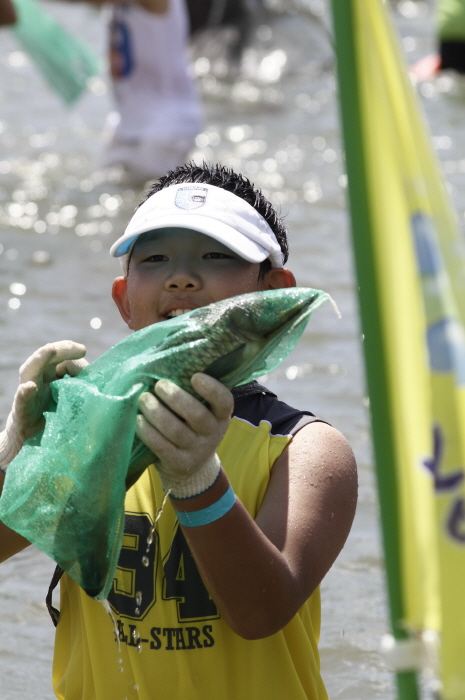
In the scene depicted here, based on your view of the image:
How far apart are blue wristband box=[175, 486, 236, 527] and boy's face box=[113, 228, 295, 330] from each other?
41cm

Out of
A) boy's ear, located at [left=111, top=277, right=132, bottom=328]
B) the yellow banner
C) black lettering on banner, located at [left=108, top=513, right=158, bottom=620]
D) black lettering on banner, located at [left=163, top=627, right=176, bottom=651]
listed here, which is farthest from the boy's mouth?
the yellow banner

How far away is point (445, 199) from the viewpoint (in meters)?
1.46

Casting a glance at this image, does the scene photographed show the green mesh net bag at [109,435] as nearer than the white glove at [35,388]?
Yes

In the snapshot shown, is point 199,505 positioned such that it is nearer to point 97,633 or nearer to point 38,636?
point 97,633

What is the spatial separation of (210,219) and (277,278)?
0.66 feet

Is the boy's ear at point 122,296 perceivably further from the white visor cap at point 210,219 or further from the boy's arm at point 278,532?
the boy's arm at point 278,532

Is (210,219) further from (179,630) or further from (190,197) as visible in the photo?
(179,630)

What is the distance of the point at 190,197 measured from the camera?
6.92 ft

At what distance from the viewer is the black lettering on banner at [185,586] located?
1976mm

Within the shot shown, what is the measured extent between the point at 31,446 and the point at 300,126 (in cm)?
895

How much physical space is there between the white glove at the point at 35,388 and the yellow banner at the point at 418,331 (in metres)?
0.76

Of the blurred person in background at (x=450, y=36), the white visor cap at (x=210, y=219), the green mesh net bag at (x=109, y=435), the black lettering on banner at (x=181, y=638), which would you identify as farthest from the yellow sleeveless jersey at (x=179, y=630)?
the blurred person in background at (x=450, y=36)

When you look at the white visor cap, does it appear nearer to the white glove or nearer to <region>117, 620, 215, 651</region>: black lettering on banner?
the white glove

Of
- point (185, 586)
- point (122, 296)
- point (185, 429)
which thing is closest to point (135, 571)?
point (185, 586)
